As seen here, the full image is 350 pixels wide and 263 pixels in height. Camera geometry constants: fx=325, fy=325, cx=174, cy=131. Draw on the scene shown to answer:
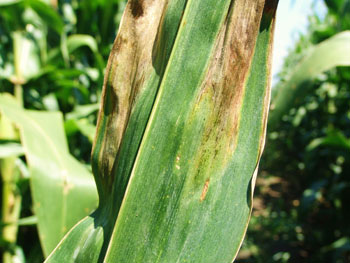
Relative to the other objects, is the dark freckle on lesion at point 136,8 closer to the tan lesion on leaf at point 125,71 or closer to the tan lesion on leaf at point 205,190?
the tan lesion on leaf at point 125,71

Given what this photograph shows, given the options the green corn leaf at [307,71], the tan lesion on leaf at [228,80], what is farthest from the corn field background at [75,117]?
the tan lesion on leaf at [228,80]

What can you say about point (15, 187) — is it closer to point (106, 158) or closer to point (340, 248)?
point (106, 158)

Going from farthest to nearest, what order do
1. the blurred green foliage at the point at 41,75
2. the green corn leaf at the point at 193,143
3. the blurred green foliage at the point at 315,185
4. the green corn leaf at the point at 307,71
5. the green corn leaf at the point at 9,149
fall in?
the blurred green foliage at the point at 315,185, the blurred green foliage at the point at 41,75, the green corn leaf at the point at 9,149, the green corn leaf at the point at 307,71, the green corn leaf at the point at 193,143

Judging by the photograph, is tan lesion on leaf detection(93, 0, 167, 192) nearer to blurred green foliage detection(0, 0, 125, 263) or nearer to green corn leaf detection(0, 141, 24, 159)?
blurred green foliage detection(0, 0, 125, 263)

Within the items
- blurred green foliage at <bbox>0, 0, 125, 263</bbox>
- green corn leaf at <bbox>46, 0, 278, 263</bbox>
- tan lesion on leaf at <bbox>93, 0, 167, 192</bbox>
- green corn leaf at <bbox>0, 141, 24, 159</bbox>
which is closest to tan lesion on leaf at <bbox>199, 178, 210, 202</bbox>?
green corn leaf at <bbox>46, 0, 278, 263</bbox>

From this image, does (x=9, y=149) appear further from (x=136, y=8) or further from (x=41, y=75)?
(x=136, y=8)

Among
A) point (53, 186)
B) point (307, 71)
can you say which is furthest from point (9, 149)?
point (307, 71)

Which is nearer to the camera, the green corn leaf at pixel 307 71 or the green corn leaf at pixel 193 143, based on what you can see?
the green corn leaf at pixel 193 143
